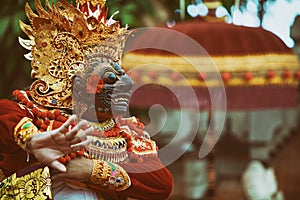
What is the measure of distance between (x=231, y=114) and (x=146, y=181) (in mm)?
5589

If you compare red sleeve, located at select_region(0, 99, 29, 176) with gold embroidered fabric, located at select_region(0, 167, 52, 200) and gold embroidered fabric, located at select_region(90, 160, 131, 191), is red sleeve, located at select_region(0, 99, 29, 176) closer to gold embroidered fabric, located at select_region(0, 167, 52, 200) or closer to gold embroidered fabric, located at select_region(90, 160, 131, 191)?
gold embroidered fabric, located at select_region(0, 167, 52, 200)

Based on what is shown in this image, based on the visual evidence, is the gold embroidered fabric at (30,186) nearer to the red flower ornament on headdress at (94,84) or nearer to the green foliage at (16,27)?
the red flower ornament on headdress at (94,84)

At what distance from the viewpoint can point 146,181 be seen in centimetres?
183

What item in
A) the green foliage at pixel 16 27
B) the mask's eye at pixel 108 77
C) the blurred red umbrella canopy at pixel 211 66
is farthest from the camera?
the blurred red umbrella canopy at pixel 211 66

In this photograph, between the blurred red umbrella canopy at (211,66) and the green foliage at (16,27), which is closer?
the green foliage at (16,27)

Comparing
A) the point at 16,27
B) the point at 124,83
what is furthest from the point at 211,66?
the point at 124,83

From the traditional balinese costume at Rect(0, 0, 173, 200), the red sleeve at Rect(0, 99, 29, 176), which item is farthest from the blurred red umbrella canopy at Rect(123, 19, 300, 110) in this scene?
the red sleeve at Rect(0, 99, 29, 176)

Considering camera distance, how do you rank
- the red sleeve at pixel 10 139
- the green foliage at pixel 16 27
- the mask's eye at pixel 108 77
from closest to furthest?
the red sleeve at pixel 10 139
the mask's eye at pixel 108 77
the green foliage at pixel 16 27

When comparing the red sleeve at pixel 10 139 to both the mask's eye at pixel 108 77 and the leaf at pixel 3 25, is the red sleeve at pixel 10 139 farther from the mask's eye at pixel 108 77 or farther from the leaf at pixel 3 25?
the leaf at pixel 3 25

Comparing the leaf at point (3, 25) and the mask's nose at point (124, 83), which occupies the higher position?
the leaf at point (3, 25)

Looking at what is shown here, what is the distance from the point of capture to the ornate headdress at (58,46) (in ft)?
5.90

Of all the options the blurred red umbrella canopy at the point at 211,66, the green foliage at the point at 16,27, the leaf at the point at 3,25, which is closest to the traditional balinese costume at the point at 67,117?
the green foliage at the point at 16,27

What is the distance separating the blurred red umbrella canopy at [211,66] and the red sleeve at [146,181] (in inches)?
79.1

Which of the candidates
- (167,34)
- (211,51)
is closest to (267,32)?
(211,51)
